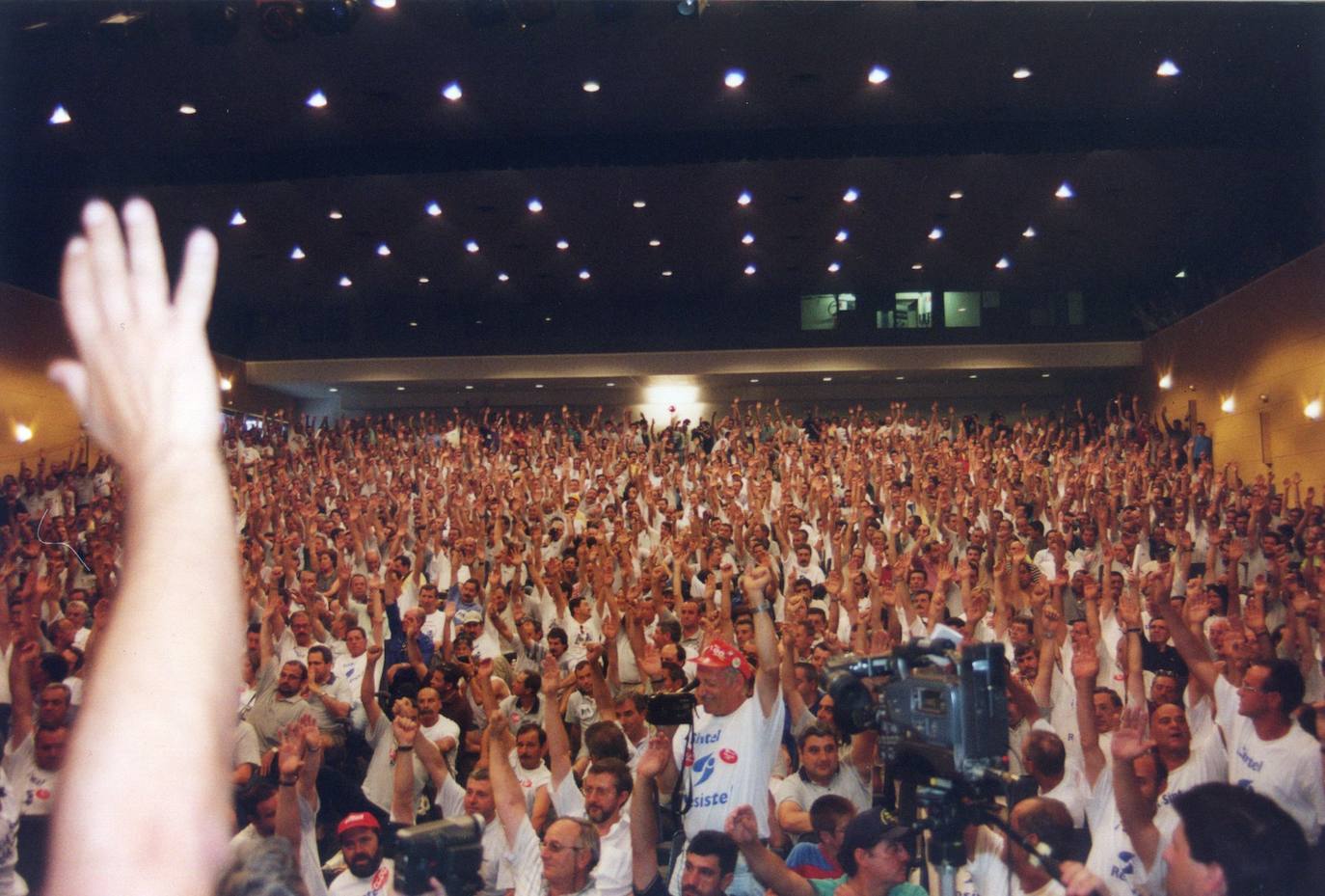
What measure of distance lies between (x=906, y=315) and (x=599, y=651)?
1247cm

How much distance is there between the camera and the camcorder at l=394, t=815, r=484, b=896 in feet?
5.77

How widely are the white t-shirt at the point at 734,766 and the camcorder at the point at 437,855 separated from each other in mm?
2092

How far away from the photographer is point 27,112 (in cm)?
776

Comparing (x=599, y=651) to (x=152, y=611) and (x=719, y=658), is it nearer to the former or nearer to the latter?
(x=719, y=658)

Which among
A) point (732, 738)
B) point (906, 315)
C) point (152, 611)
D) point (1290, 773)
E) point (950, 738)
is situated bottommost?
point (1290, 773)

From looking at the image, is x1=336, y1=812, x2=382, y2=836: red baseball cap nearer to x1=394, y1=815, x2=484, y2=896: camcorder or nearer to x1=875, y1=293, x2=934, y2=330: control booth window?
x1=394, y1=815, x2=484, y2=896: camcorder

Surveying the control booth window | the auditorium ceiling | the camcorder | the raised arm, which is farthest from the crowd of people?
the control booth window

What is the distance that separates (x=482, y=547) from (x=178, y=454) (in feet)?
25.6

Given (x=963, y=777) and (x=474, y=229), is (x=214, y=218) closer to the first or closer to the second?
(x=474, y=229)

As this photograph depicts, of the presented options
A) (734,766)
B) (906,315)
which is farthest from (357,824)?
(906,315)

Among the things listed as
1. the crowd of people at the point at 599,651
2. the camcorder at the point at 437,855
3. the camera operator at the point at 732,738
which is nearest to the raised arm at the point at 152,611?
the crowd of people at the point at 599,651

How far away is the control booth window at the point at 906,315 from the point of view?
16.5 meters

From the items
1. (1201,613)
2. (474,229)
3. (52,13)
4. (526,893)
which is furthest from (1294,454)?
(52,13)

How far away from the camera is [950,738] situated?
2027 millimetres
